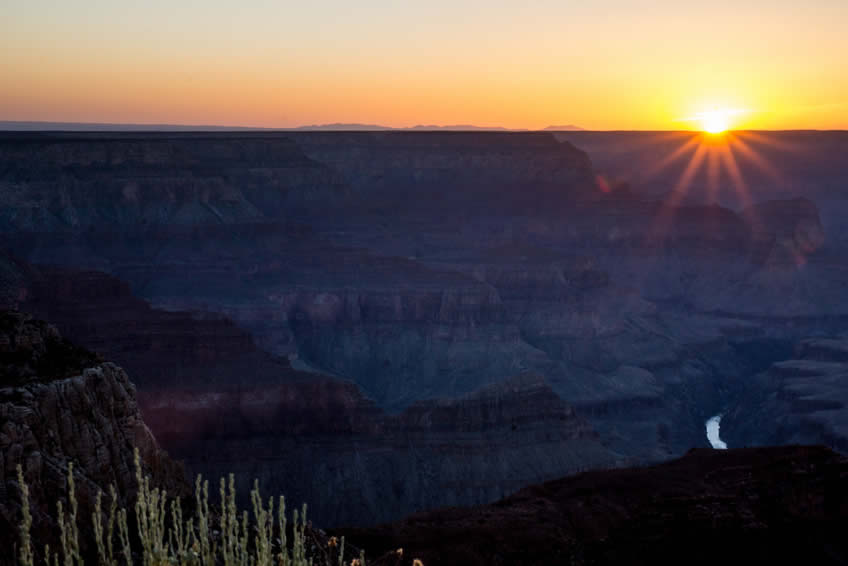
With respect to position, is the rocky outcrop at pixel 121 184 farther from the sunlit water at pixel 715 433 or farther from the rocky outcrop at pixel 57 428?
the rocky outcrop at pixel 57 428

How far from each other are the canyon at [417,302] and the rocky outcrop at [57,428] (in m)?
44.5

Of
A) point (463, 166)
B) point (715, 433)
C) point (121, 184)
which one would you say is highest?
point (463, 166)

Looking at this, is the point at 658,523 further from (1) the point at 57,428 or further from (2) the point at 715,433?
(2) the point at 715,433

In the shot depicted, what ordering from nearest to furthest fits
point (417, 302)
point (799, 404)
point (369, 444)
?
point (369, 444) < point (799, 404) < point (417, 302)

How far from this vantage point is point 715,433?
11425 centimetres

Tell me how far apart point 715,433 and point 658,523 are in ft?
255

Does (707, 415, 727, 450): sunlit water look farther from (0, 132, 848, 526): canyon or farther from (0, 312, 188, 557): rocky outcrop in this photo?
(0, 312, 188, 557): rocky outcrop

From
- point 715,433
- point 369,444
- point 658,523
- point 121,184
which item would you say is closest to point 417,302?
point 715,433

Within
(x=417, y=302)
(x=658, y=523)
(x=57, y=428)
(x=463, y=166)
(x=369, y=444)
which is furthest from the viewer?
(x=463, y=166)

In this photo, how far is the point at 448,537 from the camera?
3744cm

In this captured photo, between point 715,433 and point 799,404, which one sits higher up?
point 799,404

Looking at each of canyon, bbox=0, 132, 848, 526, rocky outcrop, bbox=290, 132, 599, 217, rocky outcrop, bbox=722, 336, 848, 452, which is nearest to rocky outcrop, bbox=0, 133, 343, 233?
canyon, bbox=0, 132, 848, 526

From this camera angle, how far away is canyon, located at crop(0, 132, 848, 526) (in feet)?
260

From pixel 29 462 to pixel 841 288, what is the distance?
134 metres
